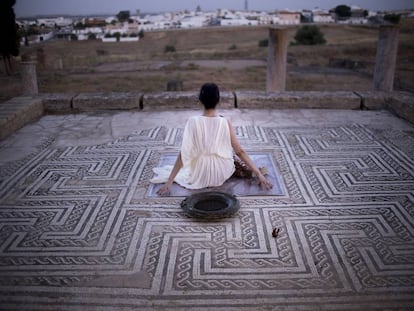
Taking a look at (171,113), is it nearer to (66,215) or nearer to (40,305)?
(66,215)

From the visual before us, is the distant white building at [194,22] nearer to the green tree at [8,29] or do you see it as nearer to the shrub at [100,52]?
the shrub at [100,52]

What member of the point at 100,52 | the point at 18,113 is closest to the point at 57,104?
the point at 18,113

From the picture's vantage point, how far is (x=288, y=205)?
2.69 meters

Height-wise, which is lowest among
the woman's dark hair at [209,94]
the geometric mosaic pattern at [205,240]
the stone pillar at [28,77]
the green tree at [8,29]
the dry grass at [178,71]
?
the dry grass at [178,71]

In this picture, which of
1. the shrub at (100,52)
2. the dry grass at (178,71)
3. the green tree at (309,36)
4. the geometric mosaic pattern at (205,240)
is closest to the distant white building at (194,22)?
the dry grass at (178,71)

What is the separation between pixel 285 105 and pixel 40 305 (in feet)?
13.5

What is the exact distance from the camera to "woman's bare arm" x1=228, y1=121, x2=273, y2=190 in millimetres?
2855

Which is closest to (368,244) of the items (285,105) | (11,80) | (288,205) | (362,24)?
(288,205)

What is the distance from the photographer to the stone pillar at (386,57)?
561 centimetres

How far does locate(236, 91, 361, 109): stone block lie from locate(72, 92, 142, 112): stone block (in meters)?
1.37

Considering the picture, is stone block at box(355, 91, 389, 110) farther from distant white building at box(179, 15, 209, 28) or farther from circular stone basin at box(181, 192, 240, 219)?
distant white building at box(179, 15, 209, 28)

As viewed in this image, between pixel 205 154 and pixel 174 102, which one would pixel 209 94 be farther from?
pixel 174 102

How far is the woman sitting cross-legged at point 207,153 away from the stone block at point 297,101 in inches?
90.7

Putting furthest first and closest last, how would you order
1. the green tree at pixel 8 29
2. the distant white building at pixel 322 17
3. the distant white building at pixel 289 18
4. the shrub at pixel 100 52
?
the distant white building at pixel 289 18 < the distant white building at pixel 322 17 < the shrub at pixel 100 52 < the green tree at pixel 8 29
